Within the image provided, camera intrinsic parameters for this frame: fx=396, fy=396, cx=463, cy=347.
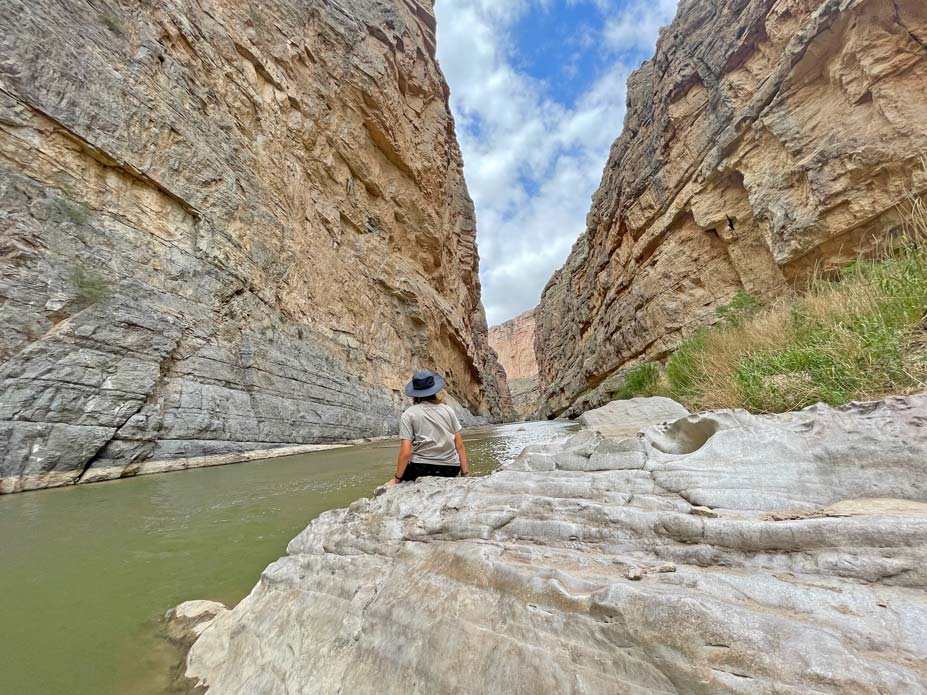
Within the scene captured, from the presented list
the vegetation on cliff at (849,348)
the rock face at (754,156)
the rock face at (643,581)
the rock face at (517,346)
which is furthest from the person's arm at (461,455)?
the rock face at (517,346)

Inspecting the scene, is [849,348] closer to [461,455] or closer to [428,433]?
[461,455]

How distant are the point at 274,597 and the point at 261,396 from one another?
315 inches

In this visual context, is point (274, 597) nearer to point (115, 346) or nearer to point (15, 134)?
point (115, 346)

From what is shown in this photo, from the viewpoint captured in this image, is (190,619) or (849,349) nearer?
(190,619)

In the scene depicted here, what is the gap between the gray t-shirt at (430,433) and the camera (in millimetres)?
3264

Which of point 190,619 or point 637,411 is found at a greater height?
point 637,411

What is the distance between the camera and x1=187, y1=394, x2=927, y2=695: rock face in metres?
0.98

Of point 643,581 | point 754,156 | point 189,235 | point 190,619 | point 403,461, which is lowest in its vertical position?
point 190,619

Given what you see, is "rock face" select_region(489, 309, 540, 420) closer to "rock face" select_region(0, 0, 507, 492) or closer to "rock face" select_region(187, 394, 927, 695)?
"rock face" select_region(0, 0, 507, 492)

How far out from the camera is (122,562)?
2703 millimetres

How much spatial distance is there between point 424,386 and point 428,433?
1.29ft

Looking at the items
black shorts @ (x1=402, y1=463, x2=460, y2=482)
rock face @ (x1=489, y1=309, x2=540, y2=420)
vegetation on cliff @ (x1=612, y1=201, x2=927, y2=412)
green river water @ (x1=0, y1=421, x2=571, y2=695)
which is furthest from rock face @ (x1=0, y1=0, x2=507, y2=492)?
rock face @ (x1=489, y1=309, x2=540, y2=420)

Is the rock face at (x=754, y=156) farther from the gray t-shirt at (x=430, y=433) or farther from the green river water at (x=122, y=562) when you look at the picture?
the green river water at (x=122, y=562)

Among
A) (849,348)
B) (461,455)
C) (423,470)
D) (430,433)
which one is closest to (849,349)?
(849,348)
